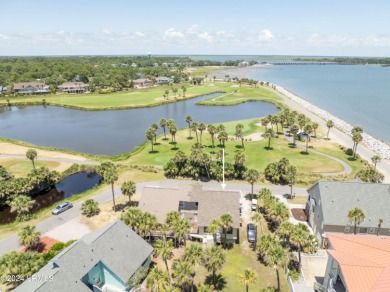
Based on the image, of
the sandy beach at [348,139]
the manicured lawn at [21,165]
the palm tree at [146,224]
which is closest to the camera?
the palm tree at [146,224]

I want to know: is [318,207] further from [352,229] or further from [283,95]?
[283,95]

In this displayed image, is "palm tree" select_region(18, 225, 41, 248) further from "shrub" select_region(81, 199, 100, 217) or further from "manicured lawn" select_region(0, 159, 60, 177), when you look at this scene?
"manicured lawn" select_region(0, 159, 60, 177)

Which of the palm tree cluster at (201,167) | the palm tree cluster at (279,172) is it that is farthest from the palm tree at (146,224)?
the palm tree cluster at (279,172)

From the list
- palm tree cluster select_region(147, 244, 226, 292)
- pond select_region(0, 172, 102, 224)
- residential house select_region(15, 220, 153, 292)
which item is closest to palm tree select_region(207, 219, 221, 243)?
palm tree cluster select_region(147, 244, 226, 292)

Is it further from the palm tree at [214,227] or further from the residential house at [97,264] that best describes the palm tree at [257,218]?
the residential house at [97,264]

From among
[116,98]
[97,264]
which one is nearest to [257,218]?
[97,264]

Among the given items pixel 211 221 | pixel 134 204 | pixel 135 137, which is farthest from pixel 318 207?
pixel 135 137
